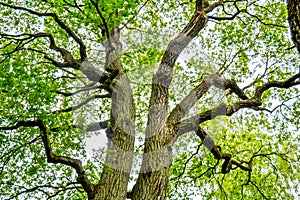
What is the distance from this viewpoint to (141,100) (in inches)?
499

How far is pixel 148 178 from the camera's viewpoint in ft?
24.2

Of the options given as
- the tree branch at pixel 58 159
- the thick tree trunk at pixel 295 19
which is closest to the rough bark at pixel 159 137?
the tree branch at pixel 58 159

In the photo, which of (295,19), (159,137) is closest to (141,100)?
(159,137)

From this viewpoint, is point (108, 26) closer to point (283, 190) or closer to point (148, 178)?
point (148, 178)

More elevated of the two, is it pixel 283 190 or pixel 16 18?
pixel 16 18

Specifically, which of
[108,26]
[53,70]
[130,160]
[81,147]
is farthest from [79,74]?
[130,160]

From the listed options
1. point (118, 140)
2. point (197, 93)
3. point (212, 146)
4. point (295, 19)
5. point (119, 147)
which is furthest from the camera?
point (212, 146)

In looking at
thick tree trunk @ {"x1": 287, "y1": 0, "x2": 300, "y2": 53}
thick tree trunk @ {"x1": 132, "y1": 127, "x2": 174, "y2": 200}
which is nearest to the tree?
thick tree trunk @ {"x1": 132, "y1": 127, "x2": 174, "y2": 200}

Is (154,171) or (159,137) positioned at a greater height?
(159,137)

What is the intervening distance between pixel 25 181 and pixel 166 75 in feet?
17.6

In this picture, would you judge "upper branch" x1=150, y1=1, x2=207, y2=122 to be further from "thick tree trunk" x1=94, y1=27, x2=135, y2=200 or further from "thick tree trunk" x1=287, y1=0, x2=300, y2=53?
"thick tree trunk" x1=287, y1=0, x2=300, y2=53

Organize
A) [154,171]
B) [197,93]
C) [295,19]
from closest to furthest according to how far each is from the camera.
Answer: [295,19]
[154,171]
[197,93]

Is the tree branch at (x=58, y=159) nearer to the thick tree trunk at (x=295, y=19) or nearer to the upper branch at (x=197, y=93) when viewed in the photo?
the upper branch at (x=197, y=93)

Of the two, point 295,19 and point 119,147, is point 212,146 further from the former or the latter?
point 295,19
